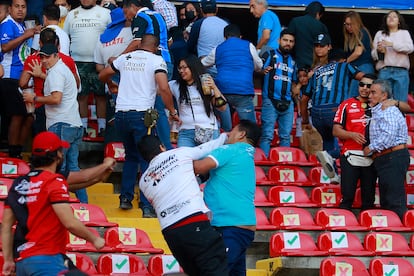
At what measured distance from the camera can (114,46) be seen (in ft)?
41.3

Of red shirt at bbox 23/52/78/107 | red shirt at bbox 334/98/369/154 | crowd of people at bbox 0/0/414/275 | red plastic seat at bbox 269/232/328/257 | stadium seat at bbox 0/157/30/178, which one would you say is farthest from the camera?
red shirt at bbox 334/98/369/154

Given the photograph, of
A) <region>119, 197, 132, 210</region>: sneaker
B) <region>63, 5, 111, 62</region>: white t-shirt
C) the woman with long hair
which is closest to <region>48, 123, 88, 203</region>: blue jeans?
<region>119, 197, 132, 210</region>: sneaker

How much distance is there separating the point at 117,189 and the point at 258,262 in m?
2.41

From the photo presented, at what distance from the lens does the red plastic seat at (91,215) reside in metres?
10.6

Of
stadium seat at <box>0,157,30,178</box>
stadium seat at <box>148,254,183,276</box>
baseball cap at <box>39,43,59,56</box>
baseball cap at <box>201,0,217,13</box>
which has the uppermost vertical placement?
baseball cap at <box>201,0,217,13</box>

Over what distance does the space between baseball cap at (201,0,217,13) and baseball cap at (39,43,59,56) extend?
3.03m

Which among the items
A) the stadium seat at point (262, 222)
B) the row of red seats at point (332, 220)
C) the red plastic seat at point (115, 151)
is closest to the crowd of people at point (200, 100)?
the red plastic seat at point (115, 151)

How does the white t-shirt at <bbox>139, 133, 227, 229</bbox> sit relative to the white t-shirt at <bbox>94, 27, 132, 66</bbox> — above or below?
below

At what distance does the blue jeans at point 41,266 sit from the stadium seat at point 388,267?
389 cm

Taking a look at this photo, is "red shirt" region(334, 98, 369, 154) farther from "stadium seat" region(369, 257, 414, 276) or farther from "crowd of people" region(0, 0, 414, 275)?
"stadium seat" region(369, 257, 414, 276)

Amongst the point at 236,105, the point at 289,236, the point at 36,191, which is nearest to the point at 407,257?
the point at 289,236

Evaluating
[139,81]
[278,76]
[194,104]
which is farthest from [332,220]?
[139,81]

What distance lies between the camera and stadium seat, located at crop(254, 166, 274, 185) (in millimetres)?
12688

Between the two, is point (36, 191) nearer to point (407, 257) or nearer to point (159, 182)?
point (159, 182)
